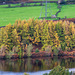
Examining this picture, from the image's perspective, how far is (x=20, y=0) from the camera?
8794cm

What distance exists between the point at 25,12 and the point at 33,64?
93.2ft

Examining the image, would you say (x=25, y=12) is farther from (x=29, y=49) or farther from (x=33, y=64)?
(x=33, y=64)

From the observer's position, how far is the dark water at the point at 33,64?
1838 inches

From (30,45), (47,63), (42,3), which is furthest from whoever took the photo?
(42,3)

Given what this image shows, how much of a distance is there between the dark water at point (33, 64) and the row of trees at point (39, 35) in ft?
8.94

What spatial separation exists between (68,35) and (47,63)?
952 cm

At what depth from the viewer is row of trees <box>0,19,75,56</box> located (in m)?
53.5

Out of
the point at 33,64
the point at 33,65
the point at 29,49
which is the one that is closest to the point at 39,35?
the point at 29,49

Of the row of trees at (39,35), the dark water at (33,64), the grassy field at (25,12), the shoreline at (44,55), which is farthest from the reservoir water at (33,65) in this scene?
the grassy field at (25,12)

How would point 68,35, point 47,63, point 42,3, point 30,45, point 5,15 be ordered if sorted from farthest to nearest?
point 42,3
point 5,15
point 68,35
point 30,45
point 47,63

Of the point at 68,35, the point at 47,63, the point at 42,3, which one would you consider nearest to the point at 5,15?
the point at 42,3

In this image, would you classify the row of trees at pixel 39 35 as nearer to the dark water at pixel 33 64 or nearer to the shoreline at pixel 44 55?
the shoreline at pixel 44 55

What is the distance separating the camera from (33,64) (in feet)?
161

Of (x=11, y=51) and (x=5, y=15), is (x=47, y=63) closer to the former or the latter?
(x=11, y=51)
